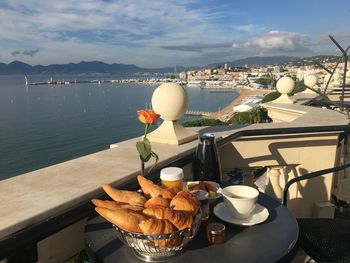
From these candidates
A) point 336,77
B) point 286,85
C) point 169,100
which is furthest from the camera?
point 336,77

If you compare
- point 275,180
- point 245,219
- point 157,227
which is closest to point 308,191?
point 275,180

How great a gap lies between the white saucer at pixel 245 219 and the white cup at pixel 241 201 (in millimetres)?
25

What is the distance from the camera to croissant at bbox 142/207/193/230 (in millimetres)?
1240

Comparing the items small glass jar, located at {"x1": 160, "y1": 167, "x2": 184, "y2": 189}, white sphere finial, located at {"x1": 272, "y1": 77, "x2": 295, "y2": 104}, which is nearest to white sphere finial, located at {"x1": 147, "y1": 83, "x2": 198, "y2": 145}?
small glass jar, located at {"x1": 160, "y1": 167, "x2": 184, "y2": 189}

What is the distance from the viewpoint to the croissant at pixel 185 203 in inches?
51.3

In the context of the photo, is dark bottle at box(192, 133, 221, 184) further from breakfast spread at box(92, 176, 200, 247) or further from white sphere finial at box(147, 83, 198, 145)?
breakfast spread at box(92, 176, 200, 247)

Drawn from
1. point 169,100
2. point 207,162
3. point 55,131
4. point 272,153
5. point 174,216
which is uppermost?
point 169,100

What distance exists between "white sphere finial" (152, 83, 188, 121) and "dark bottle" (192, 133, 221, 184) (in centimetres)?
71

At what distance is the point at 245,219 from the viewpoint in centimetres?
166

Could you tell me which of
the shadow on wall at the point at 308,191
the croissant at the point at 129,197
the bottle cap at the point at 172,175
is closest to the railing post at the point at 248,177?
the shadow on wall at the point at 308,191

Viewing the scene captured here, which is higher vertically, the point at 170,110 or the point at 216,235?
the point at 170,110

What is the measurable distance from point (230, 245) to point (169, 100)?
171 cm

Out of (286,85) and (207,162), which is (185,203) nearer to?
(207,162)

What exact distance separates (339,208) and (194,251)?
3525 mm
